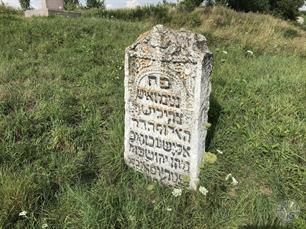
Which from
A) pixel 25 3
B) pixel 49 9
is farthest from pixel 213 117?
pixel 25 3

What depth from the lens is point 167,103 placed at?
2811 mm

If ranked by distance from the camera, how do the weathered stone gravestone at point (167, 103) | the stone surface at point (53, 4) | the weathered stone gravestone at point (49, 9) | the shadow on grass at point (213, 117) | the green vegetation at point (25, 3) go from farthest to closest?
1. the green vegetation at point (25, 3)
2. the stone surface at point (53, 4)
3. the weathered stone gravestone at point (49, 9)
4. the shadow on grass at point (213, 117)
5. the weathered stone gravestone at point (167, 103)

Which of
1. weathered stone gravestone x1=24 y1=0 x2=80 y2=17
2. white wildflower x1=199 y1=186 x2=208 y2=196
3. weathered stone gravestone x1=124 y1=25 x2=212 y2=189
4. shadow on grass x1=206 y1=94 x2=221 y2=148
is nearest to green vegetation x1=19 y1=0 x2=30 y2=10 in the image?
weathered stone gravestone x1=24 y1=0 x2=80 y2=17

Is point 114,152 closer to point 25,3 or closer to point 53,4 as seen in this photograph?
point 53,4

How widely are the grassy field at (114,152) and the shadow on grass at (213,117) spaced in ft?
0.04

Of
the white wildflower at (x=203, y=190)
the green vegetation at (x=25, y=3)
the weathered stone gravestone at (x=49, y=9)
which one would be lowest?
the green vegetation at (x=25, y=3)

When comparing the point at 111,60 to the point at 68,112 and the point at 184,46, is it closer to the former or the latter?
the point at 68,112

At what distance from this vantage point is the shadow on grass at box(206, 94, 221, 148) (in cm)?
334

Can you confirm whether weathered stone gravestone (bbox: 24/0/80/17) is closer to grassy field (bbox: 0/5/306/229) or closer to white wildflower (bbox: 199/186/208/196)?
grassy field (bbox: 0/5/306/229)

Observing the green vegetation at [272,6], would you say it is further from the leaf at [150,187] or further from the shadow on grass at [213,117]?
the leaf at [150,187]

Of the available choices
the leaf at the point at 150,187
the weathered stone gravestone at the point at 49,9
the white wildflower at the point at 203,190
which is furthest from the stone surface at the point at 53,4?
the white wildflower at the point at 203,190

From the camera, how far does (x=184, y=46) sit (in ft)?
8.57

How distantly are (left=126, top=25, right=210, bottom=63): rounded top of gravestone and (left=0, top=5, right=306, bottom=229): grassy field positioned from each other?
3.05ft

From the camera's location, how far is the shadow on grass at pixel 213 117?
132 inches
